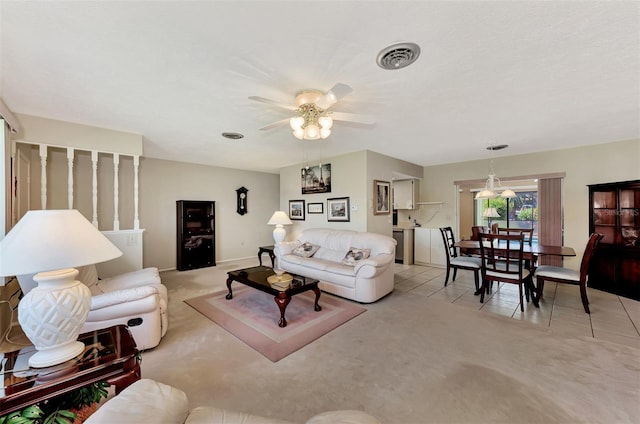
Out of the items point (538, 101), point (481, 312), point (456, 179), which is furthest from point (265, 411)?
point (456, 179)

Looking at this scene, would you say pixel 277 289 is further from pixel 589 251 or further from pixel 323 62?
pixel 589 251

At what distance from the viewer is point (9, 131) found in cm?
268

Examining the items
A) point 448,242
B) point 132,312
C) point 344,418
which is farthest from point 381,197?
point 344,418

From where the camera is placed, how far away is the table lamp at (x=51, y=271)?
1.31 metres

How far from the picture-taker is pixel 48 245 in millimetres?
1344

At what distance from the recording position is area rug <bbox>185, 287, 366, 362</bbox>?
2470 millimetres

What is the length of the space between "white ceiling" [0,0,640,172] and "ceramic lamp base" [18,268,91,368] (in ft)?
5.06

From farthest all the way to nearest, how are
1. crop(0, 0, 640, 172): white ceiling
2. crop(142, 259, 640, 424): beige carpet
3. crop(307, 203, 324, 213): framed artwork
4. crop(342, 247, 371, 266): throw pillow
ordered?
1. crop(307, 203, 324, 213): framed artwork
2. crop(342, 247, 371, 266): throw pillow
3. crop(142, 259, 640, 424): beige carpet
4. crop(0, 0, 640, 172): white ceiling

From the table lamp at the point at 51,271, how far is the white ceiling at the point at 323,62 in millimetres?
1210

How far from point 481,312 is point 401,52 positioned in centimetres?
Answer: 319

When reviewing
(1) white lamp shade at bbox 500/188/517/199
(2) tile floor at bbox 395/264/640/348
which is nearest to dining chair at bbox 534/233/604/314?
(2) tile floor at bbox 395/264/640/348

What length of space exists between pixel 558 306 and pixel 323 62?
4.25 metres

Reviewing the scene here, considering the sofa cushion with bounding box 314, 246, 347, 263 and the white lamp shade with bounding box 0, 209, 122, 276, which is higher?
the white lamp shade with bounding box 0, 209, 122, 276

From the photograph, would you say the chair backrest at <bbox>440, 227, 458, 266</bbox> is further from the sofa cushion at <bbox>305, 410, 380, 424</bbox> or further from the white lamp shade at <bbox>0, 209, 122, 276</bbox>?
the white lamp shade at <bbox>0, 209, 122, 276</bbox>
